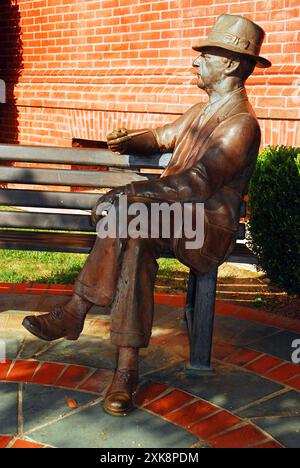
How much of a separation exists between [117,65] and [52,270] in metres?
3.26

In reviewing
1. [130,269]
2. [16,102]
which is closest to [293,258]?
[130,269]

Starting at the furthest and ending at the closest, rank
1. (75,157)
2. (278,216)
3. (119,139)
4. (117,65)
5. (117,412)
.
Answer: (117,65) → (278,216) → (75,157) → (119,139) → (117,412)

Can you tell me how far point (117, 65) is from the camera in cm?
773

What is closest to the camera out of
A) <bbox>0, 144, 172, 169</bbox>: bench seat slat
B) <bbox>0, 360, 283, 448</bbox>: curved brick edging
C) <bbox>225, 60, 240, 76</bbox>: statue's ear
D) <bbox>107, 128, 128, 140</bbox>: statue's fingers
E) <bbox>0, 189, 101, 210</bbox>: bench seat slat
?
<bbox>0, 360, 283, 448</bbox>: curved brick edging

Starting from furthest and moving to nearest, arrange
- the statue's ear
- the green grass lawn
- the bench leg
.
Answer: the green grass lawn
the bench leg
the statue's ear

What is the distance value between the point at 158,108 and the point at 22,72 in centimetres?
300

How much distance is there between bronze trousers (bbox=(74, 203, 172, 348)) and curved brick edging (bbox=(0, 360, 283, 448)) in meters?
0.30

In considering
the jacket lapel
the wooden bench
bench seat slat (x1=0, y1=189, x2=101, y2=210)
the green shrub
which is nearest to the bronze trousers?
the jacket lapel

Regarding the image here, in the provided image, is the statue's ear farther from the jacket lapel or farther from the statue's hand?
the statue's hand

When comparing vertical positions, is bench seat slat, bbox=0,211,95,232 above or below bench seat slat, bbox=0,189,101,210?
below

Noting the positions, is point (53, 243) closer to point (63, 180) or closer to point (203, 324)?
point (63, 180)

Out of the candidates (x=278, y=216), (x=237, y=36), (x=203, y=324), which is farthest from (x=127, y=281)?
(x=278, y=216)

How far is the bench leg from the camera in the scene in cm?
330

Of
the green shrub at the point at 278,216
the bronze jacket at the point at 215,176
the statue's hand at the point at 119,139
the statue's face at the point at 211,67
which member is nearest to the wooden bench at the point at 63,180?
the statue's hand at the point at 119,139
